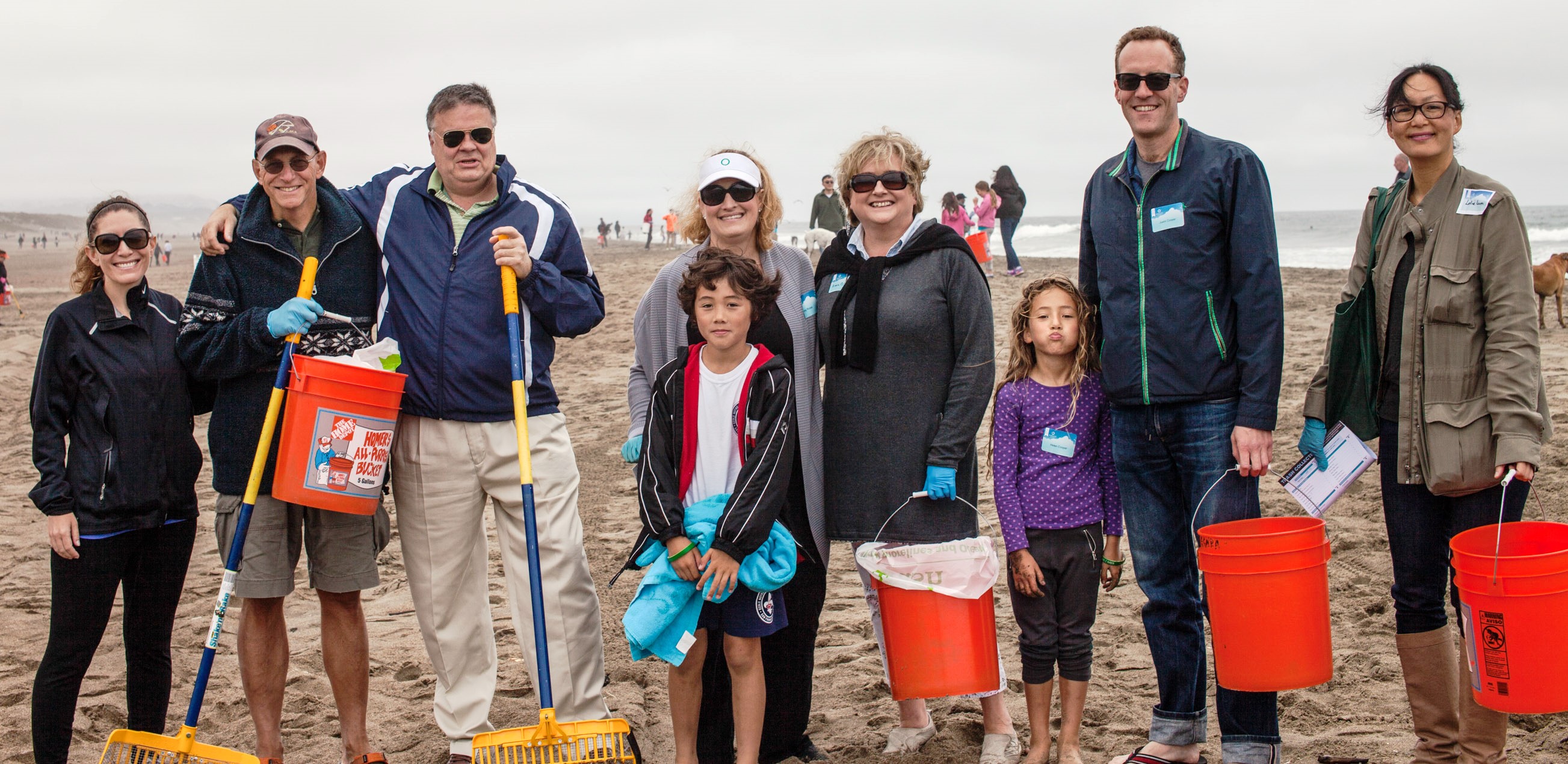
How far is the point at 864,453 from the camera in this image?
3438 millimetres

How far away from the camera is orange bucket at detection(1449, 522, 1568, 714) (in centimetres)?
275

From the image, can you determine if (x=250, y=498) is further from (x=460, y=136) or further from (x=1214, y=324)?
(x=1214, y=324)

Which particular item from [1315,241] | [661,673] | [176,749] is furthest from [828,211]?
[1315,241]

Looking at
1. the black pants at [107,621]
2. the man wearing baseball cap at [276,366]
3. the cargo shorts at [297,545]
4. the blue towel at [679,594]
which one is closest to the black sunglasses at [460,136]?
the man wearing baseball cap at [276,366]

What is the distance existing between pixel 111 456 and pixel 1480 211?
397 centimetres

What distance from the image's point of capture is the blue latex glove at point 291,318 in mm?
3176

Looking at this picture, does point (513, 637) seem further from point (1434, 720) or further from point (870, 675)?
point (1434, 720)

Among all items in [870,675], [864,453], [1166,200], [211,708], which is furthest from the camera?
[870,675]

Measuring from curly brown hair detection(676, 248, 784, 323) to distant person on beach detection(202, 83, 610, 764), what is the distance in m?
0.39

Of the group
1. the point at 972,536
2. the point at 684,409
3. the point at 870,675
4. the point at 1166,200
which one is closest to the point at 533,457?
the point at 684,409

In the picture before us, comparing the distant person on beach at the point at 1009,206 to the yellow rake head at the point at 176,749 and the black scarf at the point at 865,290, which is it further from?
the yellow rake head at the point at 176,749

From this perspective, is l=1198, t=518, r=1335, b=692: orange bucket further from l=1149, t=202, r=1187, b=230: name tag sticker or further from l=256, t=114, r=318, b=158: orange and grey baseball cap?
l=256, t=114, r=318, b=158: orange and grey baseball cap

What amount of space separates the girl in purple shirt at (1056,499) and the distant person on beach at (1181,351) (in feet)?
0.40

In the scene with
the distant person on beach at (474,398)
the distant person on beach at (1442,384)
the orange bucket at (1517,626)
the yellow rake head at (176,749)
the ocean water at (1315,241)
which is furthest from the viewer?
the ocean water at (1315,241)
